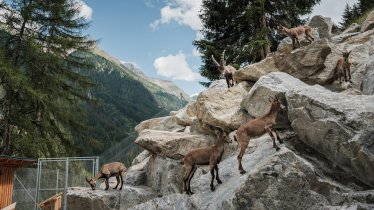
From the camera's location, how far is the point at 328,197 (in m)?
9.62

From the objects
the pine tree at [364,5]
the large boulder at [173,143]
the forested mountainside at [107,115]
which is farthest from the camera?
the pine tree at [364,5]

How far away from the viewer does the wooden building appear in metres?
20.2

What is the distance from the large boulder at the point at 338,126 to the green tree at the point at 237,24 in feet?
52.7

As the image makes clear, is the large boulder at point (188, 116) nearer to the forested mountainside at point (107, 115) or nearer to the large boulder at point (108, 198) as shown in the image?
the large boulder at point (108, 198)

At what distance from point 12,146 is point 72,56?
8.80 m

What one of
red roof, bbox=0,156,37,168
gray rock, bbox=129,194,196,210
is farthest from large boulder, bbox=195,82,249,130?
red roof, bbox=0,156,37,168

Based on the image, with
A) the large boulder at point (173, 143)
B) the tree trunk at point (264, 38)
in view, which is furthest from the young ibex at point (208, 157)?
the tree trunk at point (264, 38)

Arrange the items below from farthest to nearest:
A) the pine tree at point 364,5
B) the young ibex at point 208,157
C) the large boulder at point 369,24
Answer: the pine tree at point 364,5, the large boulder at point 369,24, the young ibex at point 208,157

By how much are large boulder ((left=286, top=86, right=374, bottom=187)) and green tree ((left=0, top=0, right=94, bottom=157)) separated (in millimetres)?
18814

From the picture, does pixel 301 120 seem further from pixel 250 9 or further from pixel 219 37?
pixel 219 37

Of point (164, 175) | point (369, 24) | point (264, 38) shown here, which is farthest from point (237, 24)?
point (164, 175)

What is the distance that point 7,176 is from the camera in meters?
20.8

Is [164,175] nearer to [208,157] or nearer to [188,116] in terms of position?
[188,116]

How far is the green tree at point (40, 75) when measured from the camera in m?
25.9
